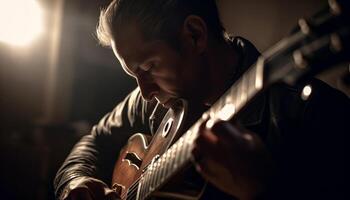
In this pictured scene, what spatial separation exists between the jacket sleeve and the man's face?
42 cm

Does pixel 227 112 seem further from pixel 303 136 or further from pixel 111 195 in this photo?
pixel 111 195

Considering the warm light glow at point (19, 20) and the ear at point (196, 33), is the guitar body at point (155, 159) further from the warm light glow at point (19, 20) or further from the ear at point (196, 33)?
the warm light glow at point (19, 20)

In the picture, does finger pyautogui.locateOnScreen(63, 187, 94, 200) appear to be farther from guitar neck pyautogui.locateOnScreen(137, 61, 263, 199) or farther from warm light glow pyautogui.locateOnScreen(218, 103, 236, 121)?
warm light glow pyautogui.locateOnScreen(218, 103, 236, 121)

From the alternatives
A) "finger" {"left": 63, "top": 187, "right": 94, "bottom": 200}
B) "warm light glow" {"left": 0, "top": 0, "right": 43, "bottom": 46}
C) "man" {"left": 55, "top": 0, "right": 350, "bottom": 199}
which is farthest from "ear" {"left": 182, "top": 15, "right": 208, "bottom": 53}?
"warm light glow" {"left": 0, "top": 0, "right": 43, "bottom": 46}

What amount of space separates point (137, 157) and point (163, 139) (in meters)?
0.18

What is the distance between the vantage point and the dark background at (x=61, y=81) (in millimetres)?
2273

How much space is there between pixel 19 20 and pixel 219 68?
1.61 metres

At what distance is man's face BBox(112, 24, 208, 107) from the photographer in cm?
131

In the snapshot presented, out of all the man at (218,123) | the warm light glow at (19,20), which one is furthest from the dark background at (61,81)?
the man at (218,123)

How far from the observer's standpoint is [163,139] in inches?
54.2

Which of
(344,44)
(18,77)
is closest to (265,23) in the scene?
(344,44)

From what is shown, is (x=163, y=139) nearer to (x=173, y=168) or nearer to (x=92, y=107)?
(x=173, y=168)

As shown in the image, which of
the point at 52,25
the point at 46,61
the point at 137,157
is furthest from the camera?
the point at 46,61

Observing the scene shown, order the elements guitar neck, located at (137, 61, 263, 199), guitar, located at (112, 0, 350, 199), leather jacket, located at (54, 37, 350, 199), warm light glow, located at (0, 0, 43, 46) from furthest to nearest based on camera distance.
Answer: warm light glow, located at (0, 0, 43, 46), leather jacket, located at (54, 37, 350, 199), guitar neck, located at (137, 61, 263, 199), guitar, located at (112, 0, 350, 199)
